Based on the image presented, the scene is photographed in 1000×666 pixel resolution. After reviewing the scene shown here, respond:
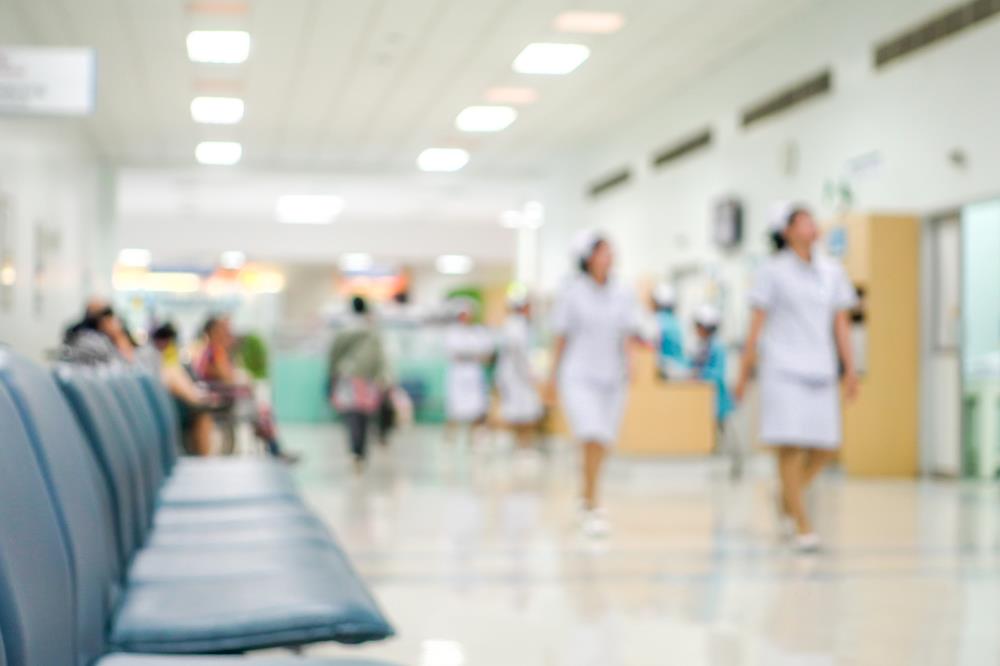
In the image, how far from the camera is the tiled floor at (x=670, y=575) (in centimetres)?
379

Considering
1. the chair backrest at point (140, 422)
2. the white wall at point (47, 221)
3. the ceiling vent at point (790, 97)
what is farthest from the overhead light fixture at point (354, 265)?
the chair backrest at point (140, 422)

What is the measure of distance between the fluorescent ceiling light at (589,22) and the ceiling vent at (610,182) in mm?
6339

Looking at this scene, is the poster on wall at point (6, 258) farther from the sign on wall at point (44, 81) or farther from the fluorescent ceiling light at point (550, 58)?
the fluorescent ceiling light at point (550, 58)

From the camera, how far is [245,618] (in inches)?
84.1

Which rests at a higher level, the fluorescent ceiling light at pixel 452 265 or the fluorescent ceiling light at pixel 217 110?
the fluorescent ceiling light at pixel 217 110

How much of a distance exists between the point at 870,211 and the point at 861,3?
5.70 feet

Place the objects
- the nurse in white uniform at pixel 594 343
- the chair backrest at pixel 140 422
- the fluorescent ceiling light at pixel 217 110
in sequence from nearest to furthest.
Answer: the chair backrest at pixel 140 422 → the nurse in white uniform at pixel 594 343 → the fluorescent ceiling light at pixel 217 110

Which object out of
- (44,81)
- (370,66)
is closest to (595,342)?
(44,81)

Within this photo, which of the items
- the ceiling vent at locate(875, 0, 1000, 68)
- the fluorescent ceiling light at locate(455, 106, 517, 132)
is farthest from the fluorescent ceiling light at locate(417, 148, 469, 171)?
the ceiling vent at locate(875, 0, 1000, 68)

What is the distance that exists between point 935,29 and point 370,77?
235 inches

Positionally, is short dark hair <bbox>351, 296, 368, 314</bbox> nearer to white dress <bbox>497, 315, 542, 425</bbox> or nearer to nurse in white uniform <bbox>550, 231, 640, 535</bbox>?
white dress <bbox>497, 315, 542, 425</bbox>

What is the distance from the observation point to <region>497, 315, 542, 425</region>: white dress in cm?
1332

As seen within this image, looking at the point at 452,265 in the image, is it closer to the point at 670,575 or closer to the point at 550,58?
the point at 550,58

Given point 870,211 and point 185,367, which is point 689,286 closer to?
point 870,211
